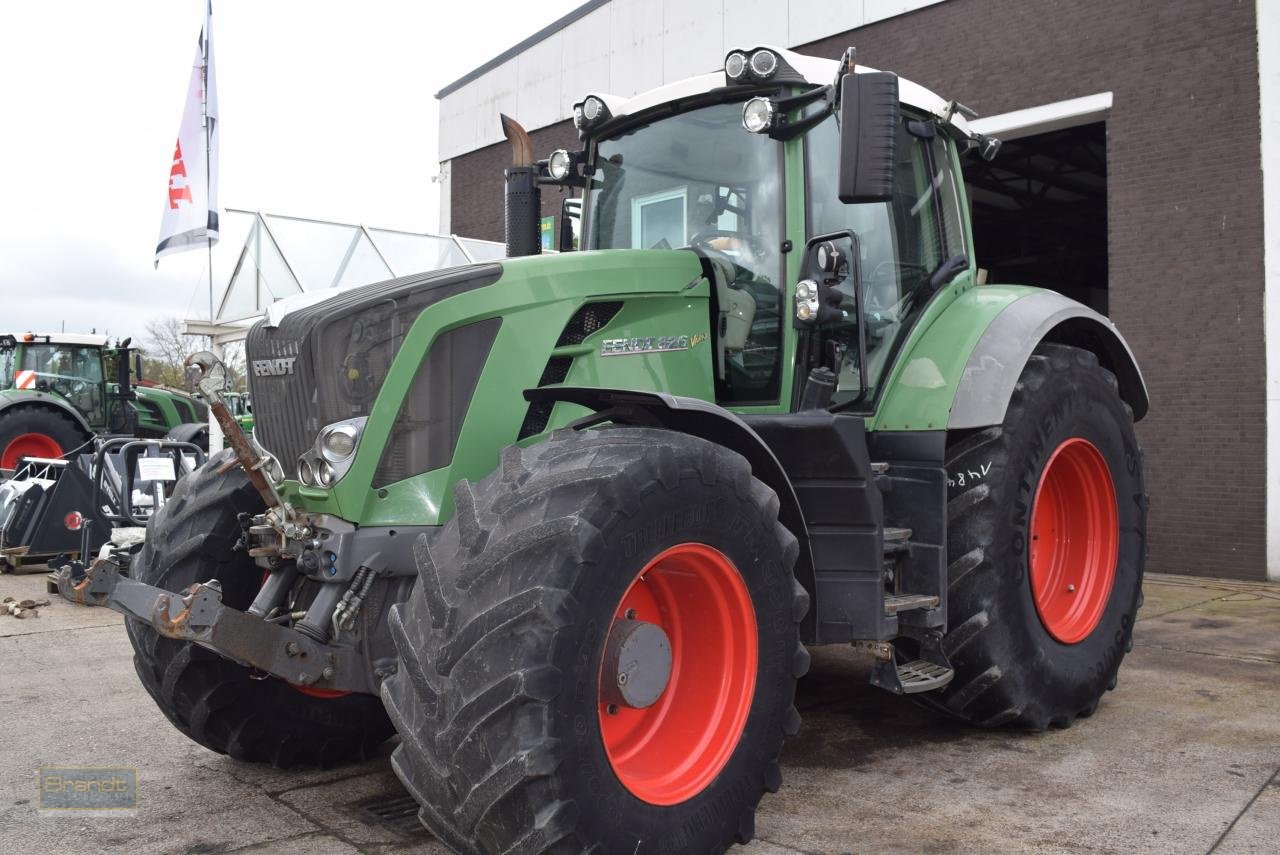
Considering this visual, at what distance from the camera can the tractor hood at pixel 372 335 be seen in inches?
127

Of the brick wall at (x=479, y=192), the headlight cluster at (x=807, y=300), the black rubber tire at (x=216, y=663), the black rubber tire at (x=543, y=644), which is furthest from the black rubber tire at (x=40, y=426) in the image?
the black rubber tire at (x=543, y=644)

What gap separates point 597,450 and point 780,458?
3.58 ft

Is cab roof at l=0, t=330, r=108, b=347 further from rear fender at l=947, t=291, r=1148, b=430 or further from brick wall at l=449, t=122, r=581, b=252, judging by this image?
rear fender at l=947, t=291, r=1148, b=430

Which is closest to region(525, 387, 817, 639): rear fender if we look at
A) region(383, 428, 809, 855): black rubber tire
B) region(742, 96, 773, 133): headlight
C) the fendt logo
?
region(383, 428, 809, 855): black rubber tire

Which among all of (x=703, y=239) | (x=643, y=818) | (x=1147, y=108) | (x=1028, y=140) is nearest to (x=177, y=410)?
(x=1028, y=140)

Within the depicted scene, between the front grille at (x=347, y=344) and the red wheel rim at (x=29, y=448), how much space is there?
13708mm

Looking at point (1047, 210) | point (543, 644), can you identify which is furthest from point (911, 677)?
point (1047, 210)

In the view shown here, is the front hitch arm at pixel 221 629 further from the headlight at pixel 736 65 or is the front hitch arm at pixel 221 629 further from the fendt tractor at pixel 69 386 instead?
the fendt tractor at pixel 69 386

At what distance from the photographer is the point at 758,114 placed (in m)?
3.86

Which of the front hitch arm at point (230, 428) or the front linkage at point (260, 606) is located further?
the front hitch arm at point (230, 428)

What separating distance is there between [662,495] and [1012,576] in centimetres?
195

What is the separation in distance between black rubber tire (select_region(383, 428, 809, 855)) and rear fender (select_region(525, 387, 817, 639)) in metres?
0.14

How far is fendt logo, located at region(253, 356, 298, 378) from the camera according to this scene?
11.1 ft

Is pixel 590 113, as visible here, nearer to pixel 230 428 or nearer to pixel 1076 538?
pixel 230 428
